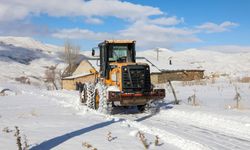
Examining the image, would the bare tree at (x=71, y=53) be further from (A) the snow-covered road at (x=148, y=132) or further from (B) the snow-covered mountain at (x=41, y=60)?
(A) the snow-covered road at (x=148, y=132)

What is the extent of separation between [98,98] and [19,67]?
8900cm

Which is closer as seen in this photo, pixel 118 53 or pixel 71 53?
pixel 118 53

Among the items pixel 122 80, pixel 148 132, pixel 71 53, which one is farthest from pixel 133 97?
pixel 71 53

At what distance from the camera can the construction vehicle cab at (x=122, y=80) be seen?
16.0 metres

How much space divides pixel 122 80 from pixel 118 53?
2.11 m

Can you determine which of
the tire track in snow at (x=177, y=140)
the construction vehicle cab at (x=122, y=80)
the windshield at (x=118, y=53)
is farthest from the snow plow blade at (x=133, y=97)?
the tire track in snow at (x=177, y=140)

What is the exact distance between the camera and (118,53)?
18.0 metres

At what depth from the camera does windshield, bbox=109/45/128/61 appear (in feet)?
58.9

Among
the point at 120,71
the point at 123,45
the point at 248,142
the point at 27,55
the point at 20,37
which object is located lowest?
the point at 248,142

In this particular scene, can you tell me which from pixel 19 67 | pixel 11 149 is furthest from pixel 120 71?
pixel 19 67

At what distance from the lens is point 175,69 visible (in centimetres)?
5925

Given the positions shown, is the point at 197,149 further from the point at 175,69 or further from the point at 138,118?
the point at 175,69

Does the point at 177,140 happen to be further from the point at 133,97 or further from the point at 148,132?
the point at 133,97

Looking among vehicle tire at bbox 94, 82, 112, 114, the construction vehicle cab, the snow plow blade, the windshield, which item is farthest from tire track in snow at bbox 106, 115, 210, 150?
the windshield
